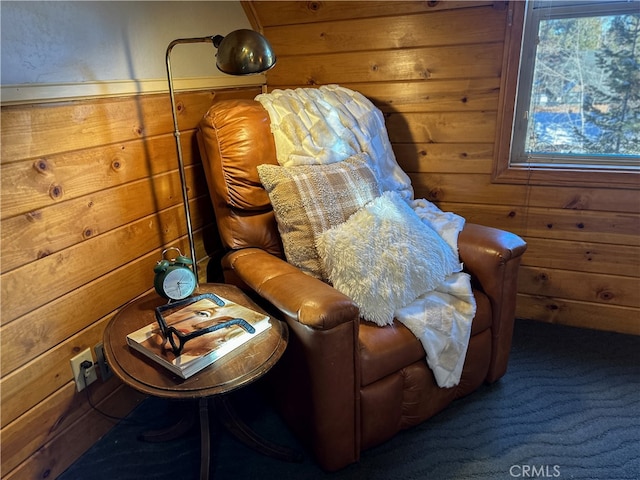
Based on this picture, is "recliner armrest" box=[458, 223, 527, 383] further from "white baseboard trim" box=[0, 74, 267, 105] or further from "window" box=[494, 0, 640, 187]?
"white baseboard trim" box=[0, 74, 267, 105]

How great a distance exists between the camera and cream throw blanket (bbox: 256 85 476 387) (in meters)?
1.48

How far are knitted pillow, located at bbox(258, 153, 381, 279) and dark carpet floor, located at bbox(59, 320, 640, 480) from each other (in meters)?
0.62

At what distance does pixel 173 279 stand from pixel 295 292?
380 millimetres

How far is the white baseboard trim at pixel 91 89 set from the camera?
1181 millimetres

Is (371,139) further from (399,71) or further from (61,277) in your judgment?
(61,277)

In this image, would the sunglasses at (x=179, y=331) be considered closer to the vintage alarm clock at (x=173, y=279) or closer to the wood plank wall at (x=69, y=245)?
the vintage alarm clock at (x=173, y=279)

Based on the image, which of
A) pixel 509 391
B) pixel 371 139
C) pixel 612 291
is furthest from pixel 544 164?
pixel 509 391

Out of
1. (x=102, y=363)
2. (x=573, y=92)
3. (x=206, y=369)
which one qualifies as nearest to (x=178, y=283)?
(x=206, y=369)

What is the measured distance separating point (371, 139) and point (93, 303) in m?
1.23

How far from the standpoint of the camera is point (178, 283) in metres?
1.37

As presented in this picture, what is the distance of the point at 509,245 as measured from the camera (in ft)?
5.20

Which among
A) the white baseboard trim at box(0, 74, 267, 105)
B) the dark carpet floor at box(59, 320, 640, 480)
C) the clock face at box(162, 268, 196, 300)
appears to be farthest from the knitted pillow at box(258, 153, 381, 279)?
the dark carpet floor at box(59, 320, 640, 480)

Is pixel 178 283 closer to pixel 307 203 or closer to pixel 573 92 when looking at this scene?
pixel 307 203

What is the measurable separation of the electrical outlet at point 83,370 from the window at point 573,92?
1802 millimetres
